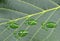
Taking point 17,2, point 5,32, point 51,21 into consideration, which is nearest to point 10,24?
point 5,32

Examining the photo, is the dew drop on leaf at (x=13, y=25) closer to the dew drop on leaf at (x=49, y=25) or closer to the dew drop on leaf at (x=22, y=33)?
the dew drop on leaf at (x=22, y=33)

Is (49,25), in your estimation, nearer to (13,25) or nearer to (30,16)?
(30,16)

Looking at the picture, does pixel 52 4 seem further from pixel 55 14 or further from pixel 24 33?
pixel 24 33

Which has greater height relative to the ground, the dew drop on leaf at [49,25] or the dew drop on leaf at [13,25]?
the dew drop on leaf at [49,25]

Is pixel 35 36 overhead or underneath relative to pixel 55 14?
underneath

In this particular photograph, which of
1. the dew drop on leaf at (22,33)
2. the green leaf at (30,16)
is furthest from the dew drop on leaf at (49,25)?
→ the dew drop on leaf at (22,33)

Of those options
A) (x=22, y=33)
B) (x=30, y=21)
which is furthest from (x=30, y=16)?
(x=22, y=33)

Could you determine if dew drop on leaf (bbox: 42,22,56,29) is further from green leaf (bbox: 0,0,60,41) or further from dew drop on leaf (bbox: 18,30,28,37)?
dew drop on leaf (bbox: 18,30,28,37)

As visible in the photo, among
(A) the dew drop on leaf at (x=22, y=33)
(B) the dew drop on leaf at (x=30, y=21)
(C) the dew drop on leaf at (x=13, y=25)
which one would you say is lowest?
(A) the dew drop on leaf at (x=22, y=33)
